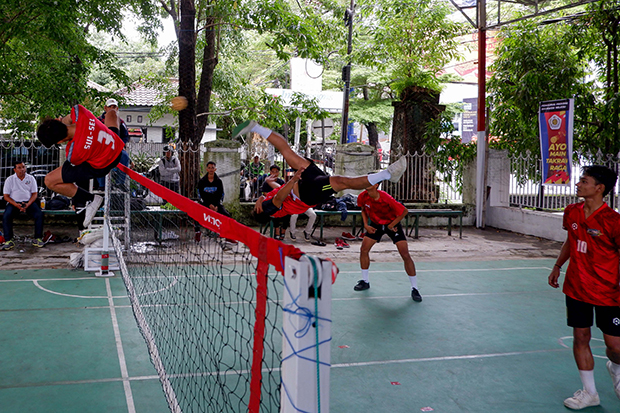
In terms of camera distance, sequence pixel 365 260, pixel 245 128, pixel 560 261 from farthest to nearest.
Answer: pixel 365 260
pixel 245 128
pixel 560 261

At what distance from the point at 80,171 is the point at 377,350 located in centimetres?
453

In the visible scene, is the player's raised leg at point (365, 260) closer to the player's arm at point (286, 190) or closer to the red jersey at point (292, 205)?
the red jersey at point (292, 205)

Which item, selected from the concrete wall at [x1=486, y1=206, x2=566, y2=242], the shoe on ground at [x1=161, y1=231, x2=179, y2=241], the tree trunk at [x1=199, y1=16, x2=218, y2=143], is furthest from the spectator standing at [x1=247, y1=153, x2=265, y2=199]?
the concrete wall at [x1=486, y1=206, x2=566, y2=242]

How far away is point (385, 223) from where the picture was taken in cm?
846

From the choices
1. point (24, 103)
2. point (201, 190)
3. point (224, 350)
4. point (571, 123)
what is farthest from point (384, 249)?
point (24, 103)

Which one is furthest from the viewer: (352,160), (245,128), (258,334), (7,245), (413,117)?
(413,117)

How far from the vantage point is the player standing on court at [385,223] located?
27.0 feet

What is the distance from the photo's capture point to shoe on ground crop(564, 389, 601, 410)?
4684 millimetres

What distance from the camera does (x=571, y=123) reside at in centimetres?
1305

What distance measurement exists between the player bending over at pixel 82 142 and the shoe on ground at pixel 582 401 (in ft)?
19.2

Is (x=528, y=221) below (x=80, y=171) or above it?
below

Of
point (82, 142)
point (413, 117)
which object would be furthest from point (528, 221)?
point (82, 142)

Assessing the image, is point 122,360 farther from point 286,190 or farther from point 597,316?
point 597,316

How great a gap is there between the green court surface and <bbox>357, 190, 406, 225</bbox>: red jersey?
122cm
